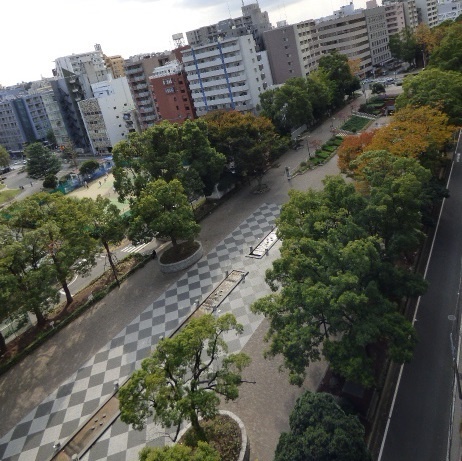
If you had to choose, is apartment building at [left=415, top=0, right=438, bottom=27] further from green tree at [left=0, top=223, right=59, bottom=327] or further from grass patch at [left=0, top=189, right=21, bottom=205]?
green tree at [left=0, top=223, right=59, bottom=327]

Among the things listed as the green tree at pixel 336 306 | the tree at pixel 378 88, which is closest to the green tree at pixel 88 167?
the tree at pixel 378 88

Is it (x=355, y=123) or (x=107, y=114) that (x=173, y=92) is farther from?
(x=355, y=123)

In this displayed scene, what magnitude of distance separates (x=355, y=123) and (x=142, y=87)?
40705 millimetres

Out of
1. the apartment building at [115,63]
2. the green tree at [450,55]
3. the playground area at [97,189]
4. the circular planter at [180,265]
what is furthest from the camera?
the apartment building at [115,63]

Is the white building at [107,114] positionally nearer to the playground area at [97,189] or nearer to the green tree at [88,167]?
the green tree at [88,167]

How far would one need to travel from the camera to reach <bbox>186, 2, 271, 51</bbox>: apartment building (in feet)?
235

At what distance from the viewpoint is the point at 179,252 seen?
27.5 metres

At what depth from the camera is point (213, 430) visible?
13352 millimetres

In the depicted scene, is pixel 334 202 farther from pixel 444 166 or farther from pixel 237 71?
pixel 237 71

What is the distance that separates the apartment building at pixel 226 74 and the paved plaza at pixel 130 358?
37.4 meters

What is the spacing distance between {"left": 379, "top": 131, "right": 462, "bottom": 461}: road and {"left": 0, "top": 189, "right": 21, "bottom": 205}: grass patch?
58979 millimetres

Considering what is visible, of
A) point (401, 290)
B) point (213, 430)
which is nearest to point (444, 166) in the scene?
point (401, 290)

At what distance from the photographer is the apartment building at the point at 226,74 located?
5856 centimetres

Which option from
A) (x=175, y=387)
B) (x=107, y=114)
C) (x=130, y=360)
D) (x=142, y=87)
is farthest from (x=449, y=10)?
(x=175, y=387)
